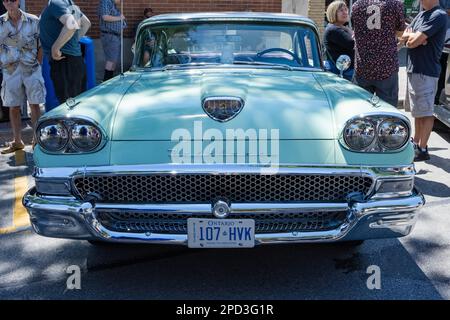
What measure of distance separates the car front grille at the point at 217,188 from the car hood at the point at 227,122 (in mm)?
239

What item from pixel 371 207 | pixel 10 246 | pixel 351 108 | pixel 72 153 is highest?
pixel 351 108

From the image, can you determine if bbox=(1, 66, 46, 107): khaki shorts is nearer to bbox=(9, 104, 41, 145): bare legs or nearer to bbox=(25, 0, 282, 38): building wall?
bbox=(9, 104, 41, 145): bare legs

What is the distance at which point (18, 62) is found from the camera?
6469mm

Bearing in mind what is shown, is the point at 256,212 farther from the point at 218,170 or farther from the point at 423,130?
the point at 423,130

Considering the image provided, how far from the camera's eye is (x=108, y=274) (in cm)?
365

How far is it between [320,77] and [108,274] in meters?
2.09

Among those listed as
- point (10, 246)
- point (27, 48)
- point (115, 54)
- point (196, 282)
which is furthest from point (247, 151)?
point (115, 54)

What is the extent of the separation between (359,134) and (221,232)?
96cm

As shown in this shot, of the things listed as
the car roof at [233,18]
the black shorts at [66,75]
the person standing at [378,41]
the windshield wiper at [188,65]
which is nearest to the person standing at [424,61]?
the person standing at [378,41]

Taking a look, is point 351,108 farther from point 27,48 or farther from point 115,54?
point 115,54

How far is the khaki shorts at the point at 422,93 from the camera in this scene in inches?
240

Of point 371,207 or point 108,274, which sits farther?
point 108,274

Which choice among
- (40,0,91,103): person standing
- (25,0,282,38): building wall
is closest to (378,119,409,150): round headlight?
(40,0,91,103): person standing

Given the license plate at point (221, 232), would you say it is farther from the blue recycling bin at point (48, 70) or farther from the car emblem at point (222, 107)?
the blue recycling bin at point (48, 70)
